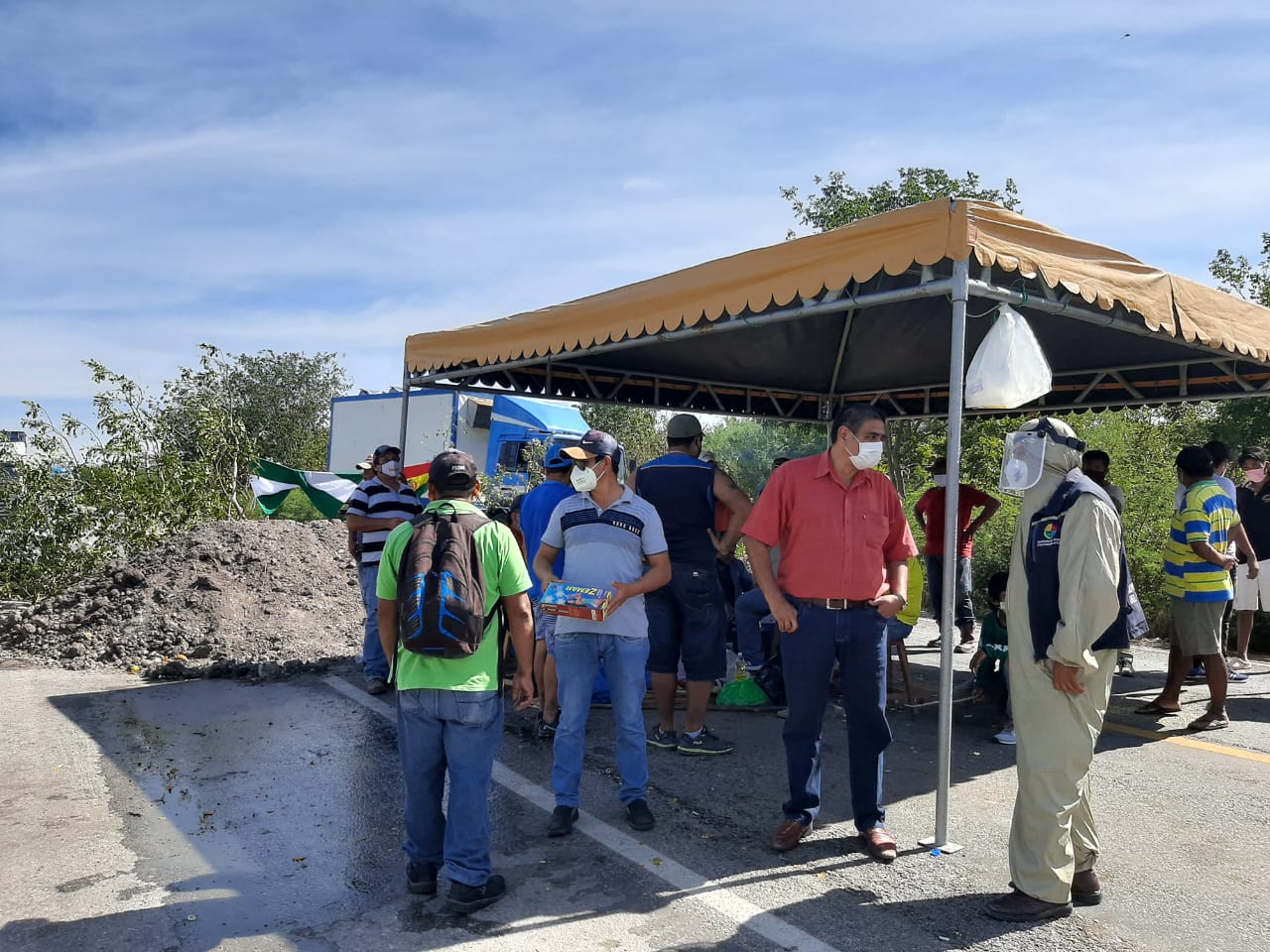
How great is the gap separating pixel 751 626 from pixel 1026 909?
3.33 m

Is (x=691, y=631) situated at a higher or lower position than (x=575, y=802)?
higher

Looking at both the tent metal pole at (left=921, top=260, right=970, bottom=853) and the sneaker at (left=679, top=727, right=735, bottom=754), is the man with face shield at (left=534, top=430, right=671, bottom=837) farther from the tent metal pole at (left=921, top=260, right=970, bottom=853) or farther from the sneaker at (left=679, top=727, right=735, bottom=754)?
the tent metal pole at (left=921, top=260, right=970, bottom=853)

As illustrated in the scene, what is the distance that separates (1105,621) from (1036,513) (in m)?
0.49

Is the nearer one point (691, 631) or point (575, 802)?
point (575, 802)

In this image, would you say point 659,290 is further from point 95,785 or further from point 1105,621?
point 95,785

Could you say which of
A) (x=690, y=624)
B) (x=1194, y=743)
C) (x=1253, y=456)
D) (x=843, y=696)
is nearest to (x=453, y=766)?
(x=843, y=696)

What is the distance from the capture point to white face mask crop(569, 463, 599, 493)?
463 centimetres

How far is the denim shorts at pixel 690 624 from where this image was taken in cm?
555

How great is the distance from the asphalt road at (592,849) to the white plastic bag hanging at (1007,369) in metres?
2.04

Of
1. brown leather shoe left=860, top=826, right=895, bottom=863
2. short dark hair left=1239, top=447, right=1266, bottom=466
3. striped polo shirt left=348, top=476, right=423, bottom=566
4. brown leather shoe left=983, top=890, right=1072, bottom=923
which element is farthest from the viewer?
short dark hair left=1239, top=447, right=1266, bottom=466

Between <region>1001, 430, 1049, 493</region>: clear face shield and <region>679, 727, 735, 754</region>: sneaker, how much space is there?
2.56 m

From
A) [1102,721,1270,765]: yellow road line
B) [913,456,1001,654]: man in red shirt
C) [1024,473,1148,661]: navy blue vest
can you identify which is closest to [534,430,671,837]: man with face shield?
[1024,473,1148,661]: navy blue vest

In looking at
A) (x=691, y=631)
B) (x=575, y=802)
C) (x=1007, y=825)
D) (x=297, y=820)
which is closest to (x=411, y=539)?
(x=575, y=802)

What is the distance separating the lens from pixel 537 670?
20.6ft
